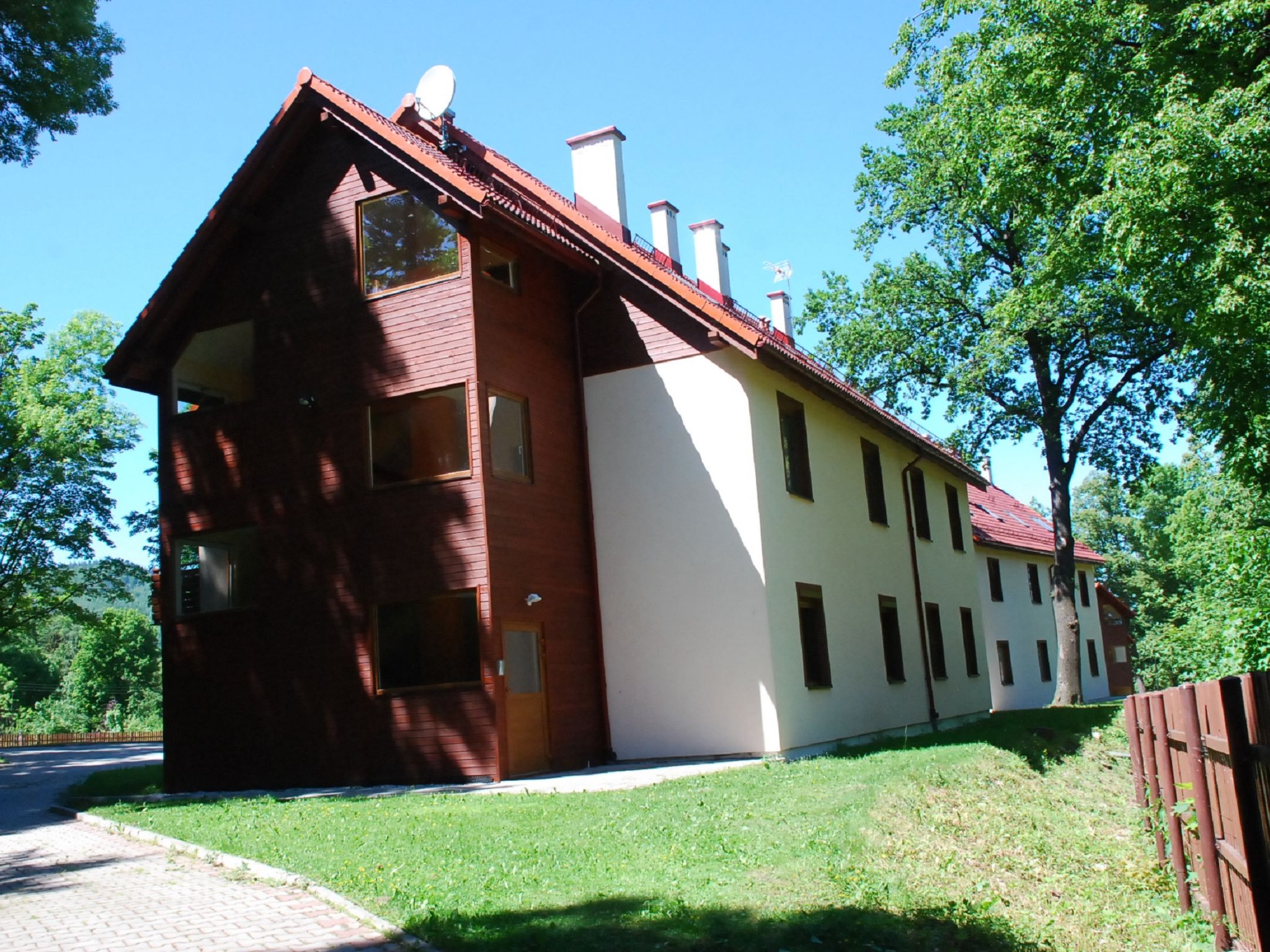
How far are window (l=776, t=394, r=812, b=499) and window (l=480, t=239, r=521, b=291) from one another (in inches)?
177

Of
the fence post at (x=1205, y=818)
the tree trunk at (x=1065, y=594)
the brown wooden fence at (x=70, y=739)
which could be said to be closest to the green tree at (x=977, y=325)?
the tree trunk at (x=1065, y=594)

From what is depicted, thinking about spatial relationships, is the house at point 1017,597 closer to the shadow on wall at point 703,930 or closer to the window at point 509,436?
the window at point 509,436

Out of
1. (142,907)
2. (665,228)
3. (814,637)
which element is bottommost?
(142,907)

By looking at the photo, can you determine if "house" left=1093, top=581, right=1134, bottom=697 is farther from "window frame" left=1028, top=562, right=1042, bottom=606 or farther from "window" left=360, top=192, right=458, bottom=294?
"window" left=360, top=192, right=458, bottom=294

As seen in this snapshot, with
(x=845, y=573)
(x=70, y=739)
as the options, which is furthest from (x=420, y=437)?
(x=70, y=739)

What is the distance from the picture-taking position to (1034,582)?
127 feet

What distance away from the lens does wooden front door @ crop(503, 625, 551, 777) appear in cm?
1421

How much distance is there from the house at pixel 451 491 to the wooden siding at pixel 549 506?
0.15ft

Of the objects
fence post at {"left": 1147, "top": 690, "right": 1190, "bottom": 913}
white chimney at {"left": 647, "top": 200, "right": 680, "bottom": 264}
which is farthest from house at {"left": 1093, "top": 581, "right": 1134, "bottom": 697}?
fence post at {"left": 1147, "top": 690, "right": 1190, "bottom": 913}

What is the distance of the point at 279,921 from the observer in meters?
6.53

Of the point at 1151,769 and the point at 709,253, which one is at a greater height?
the point at 709,253

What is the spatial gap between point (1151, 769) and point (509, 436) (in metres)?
8.94

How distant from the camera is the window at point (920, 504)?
24312 mm

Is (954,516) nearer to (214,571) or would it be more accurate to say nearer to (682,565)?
(682,565)
